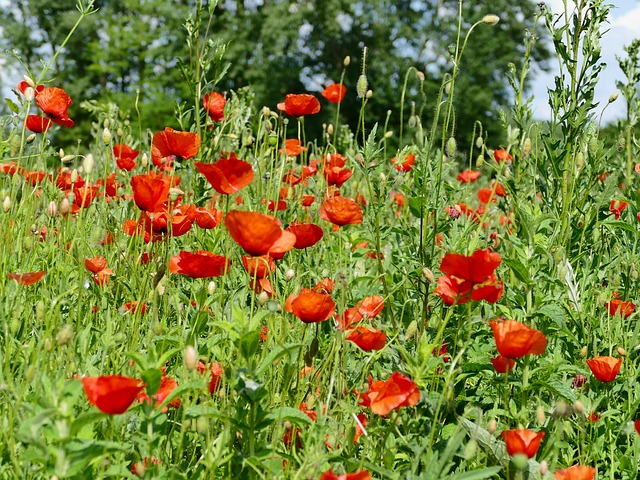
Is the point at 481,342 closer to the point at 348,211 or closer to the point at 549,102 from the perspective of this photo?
the point at 348,211

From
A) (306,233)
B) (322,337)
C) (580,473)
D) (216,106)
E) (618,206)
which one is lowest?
(322,337)

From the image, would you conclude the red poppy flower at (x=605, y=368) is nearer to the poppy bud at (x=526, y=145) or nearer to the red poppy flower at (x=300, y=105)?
the poppy bud at (x=526, y=145)

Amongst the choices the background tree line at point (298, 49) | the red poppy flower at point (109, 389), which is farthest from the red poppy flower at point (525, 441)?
the background tree line at point (298, 49)

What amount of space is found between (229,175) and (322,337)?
27.6 inches

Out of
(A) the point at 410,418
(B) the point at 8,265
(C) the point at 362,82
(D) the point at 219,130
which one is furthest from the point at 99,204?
(A) the point at 410,418

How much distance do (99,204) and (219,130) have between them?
55cm

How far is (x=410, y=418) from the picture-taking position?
1446mm

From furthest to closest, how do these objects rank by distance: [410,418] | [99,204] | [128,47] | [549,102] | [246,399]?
[128,47] → [99,204] → [549,102] → [410,418] → [246,399]

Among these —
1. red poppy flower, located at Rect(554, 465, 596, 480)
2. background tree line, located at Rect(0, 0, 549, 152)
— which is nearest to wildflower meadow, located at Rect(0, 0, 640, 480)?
red poppy flower, located at Rect(554, 465, 596, 480)

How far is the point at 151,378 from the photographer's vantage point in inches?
46.6

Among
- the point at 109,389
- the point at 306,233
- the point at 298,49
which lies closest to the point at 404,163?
the point at 306,233

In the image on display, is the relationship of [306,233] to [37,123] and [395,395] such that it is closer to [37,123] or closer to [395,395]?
[395,395]

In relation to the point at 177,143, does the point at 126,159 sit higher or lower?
lower

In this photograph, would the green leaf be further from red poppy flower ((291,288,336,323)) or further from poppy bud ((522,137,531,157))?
poppy bud ((522,137,531,157))
